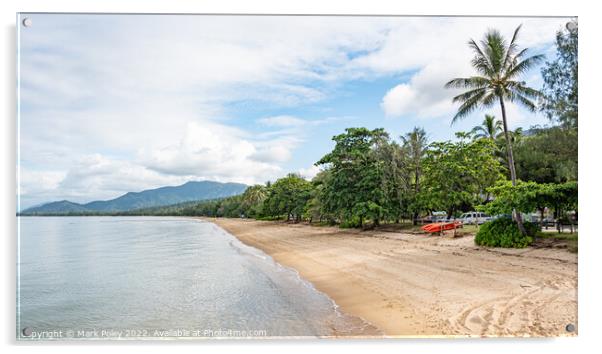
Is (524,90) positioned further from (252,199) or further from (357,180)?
(252,199)

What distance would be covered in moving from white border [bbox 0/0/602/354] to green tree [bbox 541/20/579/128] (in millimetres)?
143

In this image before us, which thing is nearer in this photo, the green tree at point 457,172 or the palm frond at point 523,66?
the palm frond at point 523,66

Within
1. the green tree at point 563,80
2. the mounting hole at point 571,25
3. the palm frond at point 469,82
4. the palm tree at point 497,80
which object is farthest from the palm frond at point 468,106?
the mounting hole at point 571,25

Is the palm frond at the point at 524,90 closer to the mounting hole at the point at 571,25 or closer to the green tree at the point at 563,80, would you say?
the green tree at the point at 563,80

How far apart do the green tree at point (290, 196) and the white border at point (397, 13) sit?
23204 millimetres

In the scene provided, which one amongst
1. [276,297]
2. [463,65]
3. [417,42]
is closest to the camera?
[417,42]

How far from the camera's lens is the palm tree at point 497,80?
5.88 meters

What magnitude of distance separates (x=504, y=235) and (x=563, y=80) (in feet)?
13.4

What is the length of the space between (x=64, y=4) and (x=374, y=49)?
4.09 metres

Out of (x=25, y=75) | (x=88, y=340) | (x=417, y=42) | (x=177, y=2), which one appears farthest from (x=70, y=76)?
(x=417, y=42)

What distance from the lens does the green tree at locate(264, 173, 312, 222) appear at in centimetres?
2903

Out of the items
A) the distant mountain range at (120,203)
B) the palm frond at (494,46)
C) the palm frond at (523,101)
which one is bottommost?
the distant mountain range at (120,203)

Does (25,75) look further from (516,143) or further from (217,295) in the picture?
(516,143)

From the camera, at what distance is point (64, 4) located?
504cm
